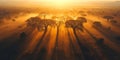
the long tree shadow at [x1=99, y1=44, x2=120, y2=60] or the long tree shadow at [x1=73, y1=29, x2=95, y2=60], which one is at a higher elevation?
the long tree shadow at [x1=73, y1=29, x2=95, y2=60]

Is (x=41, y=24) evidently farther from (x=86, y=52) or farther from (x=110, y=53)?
(x=110, y=53)

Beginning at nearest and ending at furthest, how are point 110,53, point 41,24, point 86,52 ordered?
point 110,53 → point 86,52 → point 41,24

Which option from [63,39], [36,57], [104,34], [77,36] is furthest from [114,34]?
[36,57]

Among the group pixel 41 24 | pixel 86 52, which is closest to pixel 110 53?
pixel 86 52

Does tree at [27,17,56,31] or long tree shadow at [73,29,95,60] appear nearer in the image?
long tree shadow at [73,29,95,60]

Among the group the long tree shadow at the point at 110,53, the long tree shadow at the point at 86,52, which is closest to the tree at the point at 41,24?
the long tree shadow at the point at 86,52

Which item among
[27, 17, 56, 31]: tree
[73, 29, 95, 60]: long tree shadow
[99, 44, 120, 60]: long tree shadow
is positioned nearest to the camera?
[73, 29, 95, 60]: long tree shadow

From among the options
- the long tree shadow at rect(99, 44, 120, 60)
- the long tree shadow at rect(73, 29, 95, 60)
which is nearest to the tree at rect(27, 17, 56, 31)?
the long tree shadow at rect(73, 29, 95, 60)

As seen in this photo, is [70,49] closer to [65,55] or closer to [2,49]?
[65,55]

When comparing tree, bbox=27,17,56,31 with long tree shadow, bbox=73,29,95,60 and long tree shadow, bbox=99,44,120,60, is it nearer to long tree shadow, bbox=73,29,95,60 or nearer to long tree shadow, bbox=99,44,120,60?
long tree shadow, bbox=73,29,95,60

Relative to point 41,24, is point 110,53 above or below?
below

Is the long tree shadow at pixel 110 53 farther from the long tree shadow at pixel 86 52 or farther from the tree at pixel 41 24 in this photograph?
the tree at pixel 41 24
